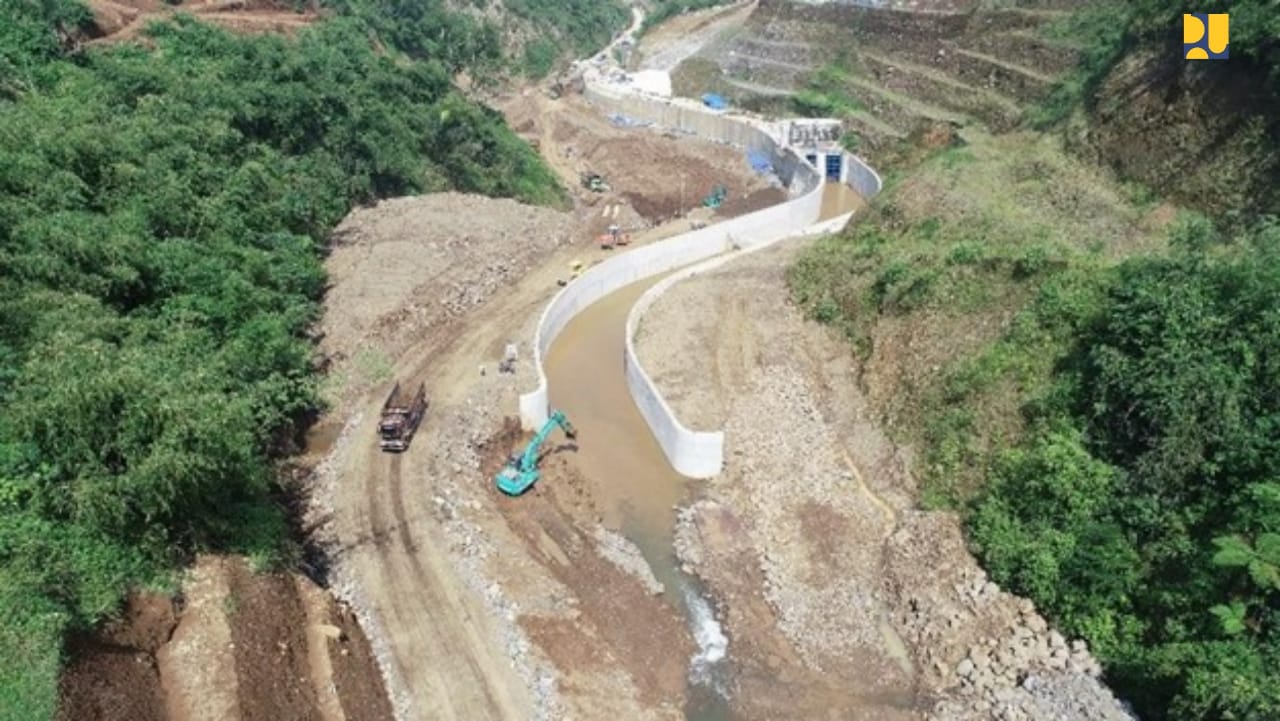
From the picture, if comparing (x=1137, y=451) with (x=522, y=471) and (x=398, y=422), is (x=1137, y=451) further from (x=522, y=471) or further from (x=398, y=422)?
(x=398, y=422)

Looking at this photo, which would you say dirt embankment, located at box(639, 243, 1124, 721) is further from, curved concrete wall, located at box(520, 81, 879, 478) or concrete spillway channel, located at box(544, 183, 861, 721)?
curved concrete wall, located at box(520, 81, 879, 478)

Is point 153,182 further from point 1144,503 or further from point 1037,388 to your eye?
point 1144,503

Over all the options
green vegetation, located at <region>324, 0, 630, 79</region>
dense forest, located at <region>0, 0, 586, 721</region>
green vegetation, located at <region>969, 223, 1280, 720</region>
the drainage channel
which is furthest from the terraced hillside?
green vegetation, located at <region>969, 223, 1280, 720</region>

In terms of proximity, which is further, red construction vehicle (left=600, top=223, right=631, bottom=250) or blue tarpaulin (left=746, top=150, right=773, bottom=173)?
blue tarpaulin (left=746, top=150, right=773, bottom=173)

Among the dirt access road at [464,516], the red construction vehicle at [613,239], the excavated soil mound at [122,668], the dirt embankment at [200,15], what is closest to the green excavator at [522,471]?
the dirt access road at [464,516]

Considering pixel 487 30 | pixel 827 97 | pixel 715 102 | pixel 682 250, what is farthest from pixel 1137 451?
pixel 487 30

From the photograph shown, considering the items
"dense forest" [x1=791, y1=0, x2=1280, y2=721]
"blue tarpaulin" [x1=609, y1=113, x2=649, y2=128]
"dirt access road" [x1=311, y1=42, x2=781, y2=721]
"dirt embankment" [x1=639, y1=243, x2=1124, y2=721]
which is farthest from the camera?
"blue tarpaulin" [x1=609, y1=113, x2=649, y2=128]
